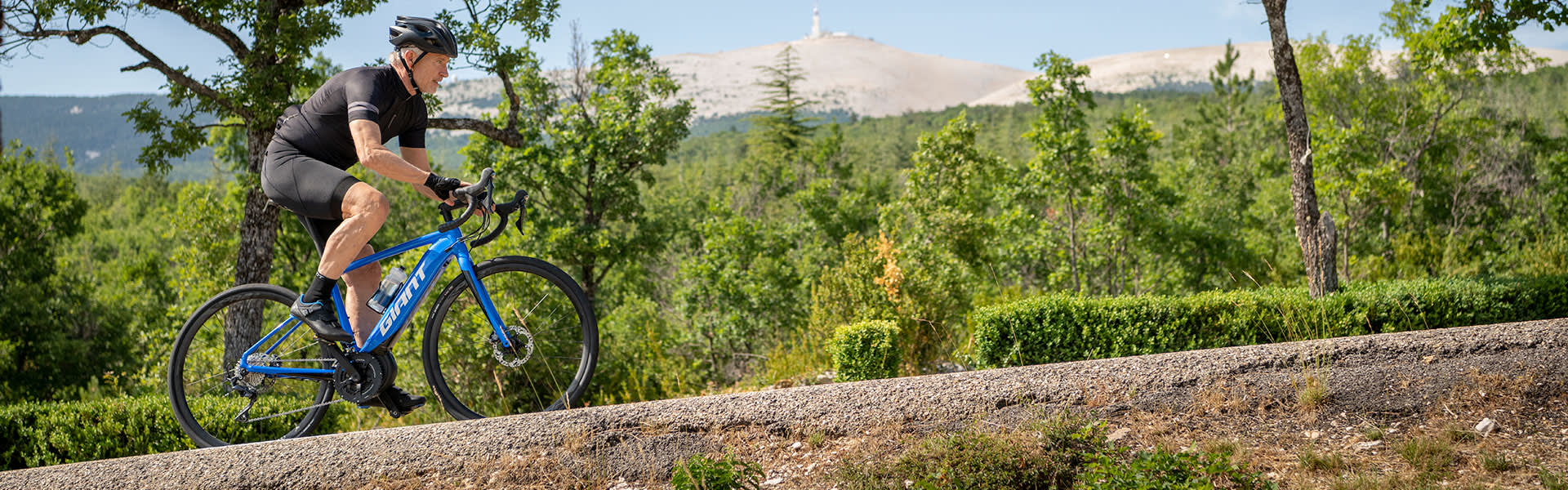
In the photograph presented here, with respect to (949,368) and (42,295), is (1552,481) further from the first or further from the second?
(42,295)

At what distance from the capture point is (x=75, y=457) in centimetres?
523

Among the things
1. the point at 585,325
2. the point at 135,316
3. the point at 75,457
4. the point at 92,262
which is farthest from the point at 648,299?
A: the point at 92,262

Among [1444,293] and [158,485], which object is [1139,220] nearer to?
[1444,293]

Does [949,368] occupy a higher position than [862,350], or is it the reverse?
[862,350]

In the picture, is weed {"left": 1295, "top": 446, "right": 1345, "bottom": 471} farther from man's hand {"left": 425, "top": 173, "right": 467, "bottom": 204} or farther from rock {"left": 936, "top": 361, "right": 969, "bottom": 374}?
rock {"left": 936, "top": 361, "right": 969, "bottom": 374}

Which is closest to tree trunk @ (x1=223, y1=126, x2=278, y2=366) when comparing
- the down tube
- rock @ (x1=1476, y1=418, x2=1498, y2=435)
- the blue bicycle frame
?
the blue bicycle frame

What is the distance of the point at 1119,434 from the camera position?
3504 millimetres

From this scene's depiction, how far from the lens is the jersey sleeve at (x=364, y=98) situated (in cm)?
320

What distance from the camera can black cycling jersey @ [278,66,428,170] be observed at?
3275mm

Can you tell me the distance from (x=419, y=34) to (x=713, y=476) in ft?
6.87

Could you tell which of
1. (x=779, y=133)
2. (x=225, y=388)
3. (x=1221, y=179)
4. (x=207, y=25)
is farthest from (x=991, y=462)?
(x=779, y=133)

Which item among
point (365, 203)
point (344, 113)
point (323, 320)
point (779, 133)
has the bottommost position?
point (323, 320)

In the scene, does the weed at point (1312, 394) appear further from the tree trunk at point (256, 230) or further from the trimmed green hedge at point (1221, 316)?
the tree trunk at point (256, 230)

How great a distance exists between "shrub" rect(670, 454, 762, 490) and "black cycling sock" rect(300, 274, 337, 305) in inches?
67.9
